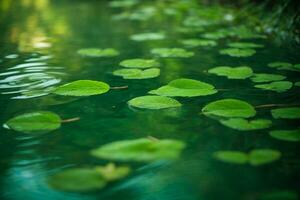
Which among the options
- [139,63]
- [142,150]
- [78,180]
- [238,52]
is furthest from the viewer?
[238,52]

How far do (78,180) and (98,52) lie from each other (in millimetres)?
1352

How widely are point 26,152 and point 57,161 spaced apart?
12 centimetres

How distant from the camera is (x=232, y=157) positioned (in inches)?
39.3

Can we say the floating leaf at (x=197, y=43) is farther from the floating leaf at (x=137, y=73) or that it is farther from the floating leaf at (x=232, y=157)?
the floating leaf at (x=232, y=157)

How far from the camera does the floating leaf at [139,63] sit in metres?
1.88

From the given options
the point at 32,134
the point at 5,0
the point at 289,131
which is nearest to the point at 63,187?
the point at 32,134

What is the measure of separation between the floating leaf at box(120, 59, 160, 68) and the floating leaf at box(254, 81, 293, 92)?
0.58 metres

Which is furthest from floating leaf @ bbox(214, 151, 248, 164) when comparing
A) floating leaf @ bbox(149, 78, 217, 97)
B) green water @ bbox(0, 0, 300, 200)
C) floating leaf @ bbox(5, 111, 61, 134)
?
floating leaf @ bbox(5, 111, 61, 134)

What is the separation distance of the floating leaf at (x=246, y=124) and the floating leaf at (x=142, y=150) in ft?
0.67

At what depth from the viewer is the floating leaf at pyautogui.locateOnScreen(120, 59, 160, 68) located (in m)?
1.88

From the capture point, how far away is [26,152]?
1.10 m

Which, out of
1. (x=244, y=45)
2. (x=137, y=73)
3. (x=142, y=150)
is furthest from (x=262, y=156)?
(x=244, y=45)

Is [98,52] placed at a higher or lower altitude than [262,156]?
higher

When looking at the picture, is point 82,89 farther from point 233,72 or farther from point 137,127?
point 233,72
